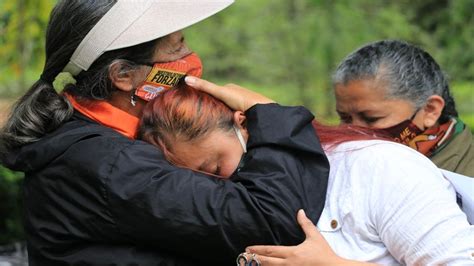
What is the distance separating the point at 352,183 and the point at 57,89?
1.20m

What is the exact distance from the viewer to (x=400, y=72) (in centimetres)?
355

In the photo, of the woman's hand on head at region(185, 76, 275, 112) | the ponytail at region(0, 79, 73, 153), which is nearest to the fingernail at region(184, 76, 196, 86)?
the woman's hand on head at region(185, 76, 275, 112)

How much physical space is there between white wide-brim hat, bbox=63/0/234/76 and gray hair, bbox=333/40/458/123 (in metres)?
1.14

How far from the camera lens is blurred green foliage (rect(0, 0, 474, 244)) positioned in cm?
764

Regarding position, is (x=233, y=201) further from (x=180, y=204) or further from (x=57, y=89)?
(x=57, y=89)

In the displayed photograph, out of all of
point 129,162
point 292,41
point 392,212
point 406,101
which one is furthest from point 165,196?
point 292,41

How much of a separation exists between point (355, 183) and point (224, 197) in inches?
16.4

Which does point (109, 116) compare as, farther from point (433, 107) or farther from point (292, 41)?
point (292, 41)

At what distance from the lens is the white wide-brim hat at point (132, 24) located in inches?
105

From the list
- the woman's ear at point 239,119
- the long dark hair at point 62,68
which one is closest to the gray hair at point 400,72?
the woman's ear at point 239,119

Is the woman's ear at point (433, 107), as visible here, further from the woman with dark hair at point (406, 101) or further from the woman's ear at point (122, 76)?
the woman's ear at point (122, 76)

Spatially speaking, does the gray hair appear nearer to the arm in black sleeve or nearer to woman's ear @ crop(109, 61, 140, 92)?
the arm in black sleeve

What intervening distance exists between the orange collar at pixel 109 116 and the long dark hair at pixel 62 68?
30mm

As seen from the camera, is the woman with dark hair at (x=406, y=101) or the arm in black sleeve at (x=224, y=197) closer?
the arm in black sleeve at (x=224, y=197)
